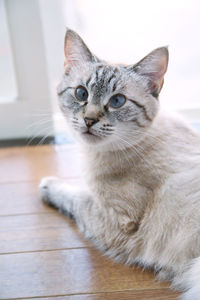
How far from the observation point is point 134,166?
4.01 ft

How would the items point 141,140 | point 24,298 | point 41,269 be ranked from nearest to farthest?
point 24,298, point 41,269, point 141,140

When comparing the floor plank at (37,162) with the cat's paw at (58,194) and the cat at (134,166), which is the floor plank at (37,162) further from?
A: the cat at (134,166)

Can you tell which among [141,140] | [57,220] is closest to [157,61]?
[141,140]

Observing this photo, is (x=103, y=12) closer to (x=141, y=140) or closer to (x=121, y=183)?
(x=141, y=140)

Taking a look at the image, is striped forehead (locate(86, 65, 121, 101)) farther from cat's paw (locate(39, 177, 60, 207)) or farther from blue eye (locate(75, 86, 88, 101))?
cat's paw (locate(39, 177, 60, 207))

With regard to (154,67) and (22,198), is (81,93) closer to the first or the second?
(154,67)

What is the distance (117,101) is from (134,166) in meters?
0.26

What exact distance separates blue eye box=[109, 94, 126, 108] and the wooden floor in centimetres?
56

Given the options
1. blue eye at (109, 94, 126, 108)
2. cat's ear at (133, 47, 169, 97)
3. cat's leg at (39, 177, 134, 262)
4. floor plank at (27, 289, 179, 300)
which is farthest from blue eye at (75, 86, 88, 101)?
floor plank at (27, 289, 179, 300)

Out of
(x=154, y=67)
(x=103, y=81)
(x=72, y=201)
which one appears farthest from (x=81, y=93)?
(x=72, y=201)

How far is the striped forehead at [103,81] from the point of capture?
115 centimetres

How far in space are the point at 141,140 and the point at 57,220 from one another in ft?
1.70

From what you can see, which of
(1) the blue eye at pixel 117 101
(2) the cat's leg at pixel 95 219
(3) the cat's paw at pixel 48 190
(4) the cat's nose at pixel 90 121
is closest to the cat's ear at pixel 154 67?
(1) the blue eye at pixel 117 101

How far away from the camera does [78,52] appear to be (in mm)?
1247
